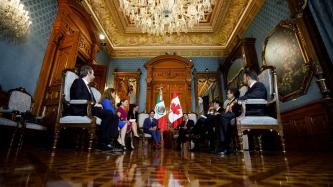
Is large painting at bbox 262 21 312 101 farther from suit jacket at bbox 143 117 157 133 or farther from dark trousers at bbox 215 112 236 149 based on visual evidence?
suit jacket at bbox 143 117 157 133

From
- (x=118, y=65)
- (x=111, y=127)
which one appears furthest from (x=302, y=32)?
(x=118, y=65)

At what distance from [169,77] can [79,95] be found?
5.12 m

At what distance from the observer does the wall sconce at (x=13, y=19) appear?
Answer: 9.98 ft

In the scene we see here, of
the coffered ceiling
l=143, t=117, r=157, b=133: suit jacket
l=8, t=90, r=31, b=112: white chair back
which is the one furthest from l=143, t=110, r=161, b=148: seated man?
the coffered ceiling

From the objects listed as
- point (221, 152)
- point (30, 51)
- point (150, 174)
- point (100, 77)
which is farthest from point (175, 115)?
point (150, 174)

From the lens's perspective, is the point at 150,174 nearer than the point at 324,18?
Yes

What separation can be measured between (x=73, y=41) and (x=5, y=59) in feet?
5.61

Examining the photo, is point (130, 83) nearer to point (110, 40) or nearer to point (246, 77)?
point (110, 40)

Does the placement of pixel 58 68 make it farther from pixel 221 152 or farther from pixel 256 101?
pixel 256 101

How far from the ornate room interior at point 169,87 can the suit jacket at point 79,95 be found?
0.11m

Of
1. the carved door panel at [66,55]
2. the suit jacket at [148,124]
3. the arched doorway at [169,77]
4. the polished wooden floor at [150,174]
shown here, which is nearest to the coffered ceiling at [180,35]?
the arched doorway at [169,77]

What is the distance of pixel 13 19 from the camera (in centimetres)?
322

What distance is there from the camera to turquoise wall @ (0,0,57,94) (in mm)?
3121

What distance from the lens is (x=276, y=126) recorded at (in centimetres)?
243
